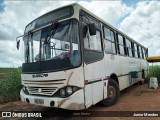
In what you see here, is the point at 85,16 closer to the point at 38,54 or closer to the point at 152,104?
the point at 38,54

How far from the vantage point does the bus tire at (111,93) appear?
7847 millimetres

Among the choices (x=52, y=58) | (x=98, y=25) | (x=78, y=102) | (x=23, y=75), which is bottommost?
(x=78, y=102)

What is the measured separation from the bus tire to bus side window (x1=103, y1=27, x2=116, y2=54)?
120cm

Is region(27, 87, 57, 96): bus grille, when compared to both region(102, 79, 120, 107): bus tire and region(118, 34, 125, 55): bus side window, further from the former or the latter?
region(118, 34, 125, 55): bus side window

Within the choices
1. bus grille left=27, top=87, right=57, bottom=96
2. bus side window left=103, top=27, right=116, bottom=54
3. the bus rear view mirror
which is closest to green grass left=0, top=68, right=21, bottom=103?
bus grille left=27, top=87, right=57, bottom=96

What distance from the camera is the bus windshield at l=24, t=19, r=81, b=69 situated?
587 cm

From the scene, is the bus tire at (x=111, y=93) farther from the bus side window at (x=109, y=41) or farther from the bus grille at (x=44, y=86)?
the bus grille at (x=44, y=86)

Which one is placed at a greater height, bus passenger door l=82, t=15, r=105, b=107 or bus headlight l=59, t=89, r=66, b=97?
bus passenger door l=82, t=15, r=105, b=107

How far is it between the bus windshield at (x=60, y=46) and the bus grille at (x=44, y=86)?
16.8 inches

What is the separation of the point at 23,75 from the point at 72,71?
211cm

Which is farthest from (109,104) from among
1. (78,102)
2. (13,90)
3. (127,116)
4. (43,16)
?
(13,90)

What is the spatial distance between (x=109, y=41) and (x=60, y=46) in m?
2.86

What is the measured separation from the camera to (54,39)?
6.24 metres

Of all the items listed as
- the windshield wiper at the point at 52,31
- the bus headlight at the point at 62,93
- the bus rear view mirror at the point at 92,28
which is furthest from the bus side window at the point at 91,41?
the bus headlight at the point at 62,93
